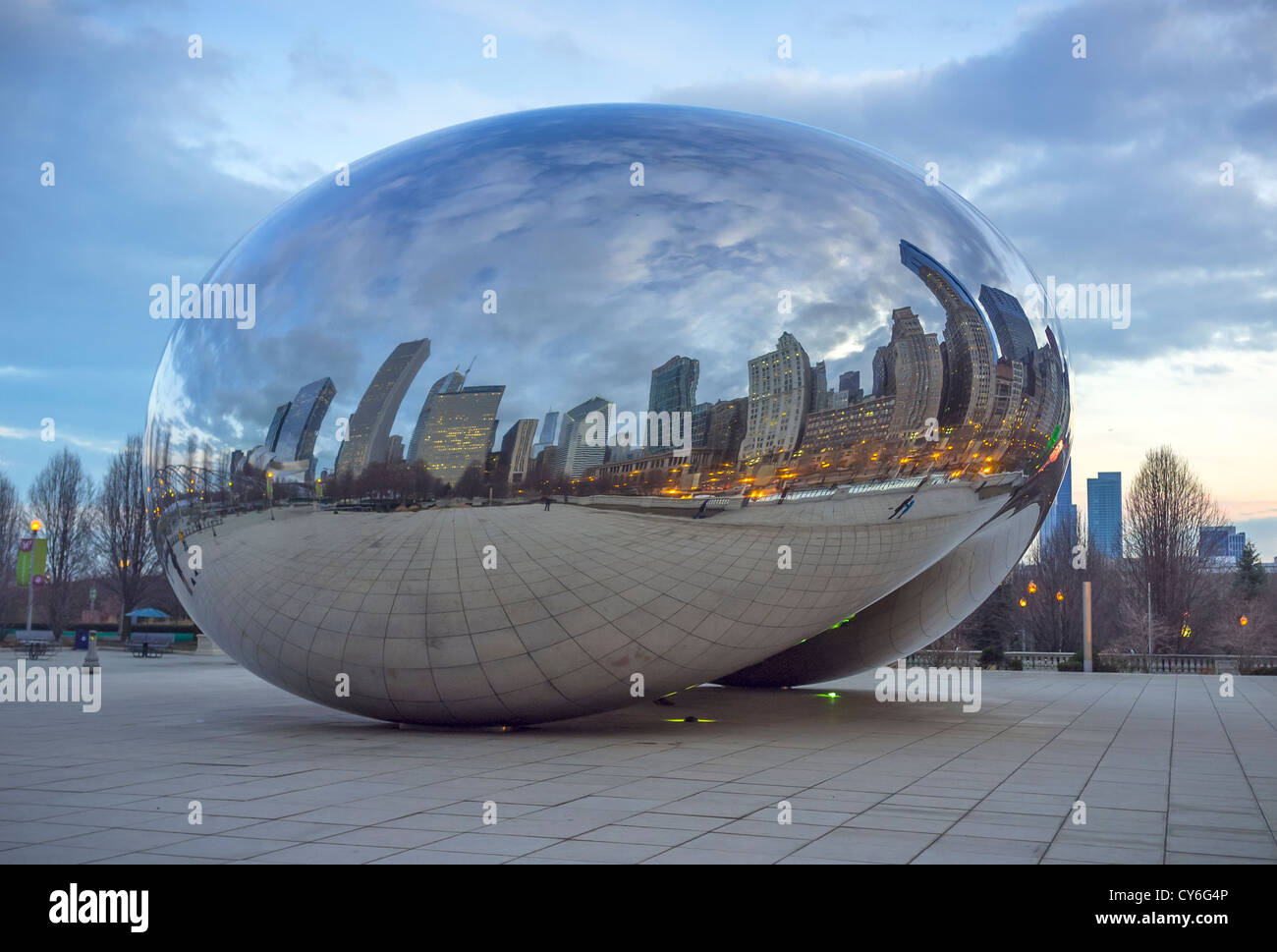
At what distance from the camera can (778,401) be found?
10539 millimetres

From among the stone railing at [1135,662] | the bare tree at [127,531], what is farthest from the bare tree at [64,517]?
the stone railing at [1135,662]

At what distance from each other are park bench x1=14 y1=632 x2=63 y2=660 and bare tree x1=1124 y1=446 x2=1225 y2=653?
48.1 metres

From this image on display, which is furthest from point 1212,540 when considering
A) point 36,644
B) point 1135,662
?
point 36,644

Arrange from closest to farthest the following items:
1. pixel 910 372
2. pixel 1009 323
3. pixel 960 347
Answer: pixel 910 372 → pixel 960 347 → pixel 1009 323

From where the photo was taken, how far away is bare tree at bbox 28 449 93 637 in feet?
217

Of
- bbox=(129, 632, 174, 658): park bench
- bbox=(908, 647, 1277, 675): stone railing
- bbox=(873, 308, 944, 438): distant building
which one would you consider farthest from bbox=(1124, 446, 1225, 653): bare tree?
bbox=(873, 308, 944, 438): distant building

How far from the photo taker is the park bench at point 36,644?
121ft

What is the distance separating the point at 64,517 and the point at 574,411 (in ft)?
217

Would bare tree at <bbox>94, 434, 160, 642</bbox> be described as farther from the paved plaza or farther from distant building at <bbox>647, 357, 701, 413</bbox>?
distant building at <bbox>647, 357, 701, 413</bbox>

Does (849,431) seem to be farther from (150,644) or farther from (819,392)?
(150,644)

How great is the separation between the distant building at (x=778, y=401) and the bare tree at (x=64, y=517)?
214 feet
